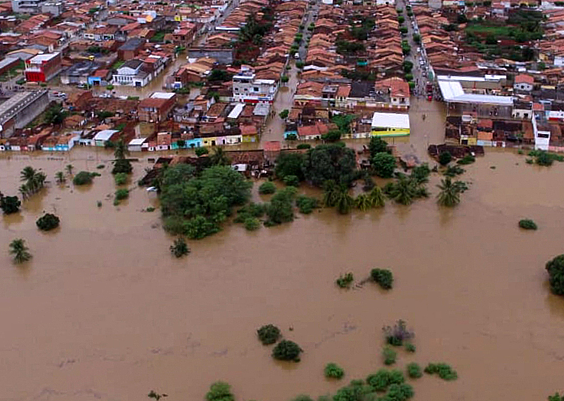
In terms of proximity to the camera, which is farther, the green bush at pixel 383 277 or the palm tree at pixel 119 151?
the palm tree at pixel 119 151

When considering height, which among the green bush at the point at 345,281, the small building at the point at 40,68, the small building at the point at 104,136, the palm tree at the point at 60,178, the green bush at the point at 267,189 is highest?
the small building at the point at 40,68

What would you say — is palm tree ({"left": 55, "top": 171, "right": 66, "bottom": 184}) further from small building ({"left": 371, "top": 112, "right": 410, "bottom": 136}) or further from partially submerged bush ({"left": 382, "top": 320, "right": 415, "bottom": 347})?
partially submerged bush ({"left": 382, "top": 320, "right": 415, "bottom": 347})

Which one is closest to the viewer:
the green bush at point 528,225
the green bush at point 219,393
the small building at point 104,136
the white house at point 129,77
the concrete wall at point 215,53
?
the green bush at point 219,393

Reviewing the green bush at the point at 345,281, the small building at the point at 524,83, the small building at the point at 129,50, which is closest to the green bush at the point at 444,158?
the green bush at the point at 345,281

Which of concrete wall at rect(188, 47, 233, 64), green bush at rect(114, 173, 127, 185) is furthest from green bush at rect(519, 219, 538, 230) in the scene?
concrete wall at rect(188, 47, 233, 64)

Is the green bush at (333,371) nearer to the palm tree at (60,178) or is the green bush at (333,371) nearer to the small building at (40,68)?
the palm tree at (60,178)

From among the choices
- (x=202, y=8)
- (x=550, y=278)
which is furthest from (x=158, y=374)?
(x=202, y=8)
